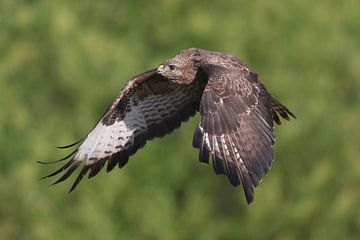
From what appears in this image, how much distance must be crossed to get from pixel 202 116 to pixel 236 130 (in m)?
0.32

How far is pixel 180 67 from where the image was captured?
38.4 ft

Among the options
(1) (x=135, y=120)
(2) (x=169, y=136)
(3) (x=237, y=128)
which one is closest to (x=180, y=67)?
(1) (x=135, y=120)

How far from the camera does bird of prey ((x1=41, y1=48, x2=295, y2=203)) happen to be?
10555 mm

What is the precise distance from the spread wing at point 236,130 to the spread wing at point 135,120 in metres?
1.14

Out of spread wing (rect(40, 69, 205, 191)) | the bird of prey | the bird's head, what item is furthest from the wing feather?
spread wing (rect(40, 69, 205, 191))

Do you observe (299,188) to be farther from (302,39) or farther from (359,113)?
(302,39)

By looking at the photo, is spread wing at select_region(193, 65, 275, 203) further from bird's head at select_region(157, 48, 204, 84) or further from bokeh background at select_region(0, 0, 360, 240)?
bokeh background at select_region(0, 0, 360, 240)

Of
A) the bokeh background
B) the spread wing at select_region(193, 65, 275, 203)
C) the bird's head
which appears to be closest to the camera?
the spread wing at select_region(193, 65, 275, 203)

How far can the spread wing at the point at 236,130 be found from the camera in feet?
34.4

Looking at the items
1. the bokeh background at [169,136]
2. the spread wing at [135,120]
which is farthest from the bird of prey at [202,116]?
the bokeh background at [169,136]

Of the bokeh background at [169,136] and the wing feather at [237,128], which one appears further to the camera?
the bokeh background at [169,136]

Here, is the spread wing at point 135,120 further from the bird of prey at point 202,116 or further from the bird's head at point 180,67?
the bird's head at point 180,67

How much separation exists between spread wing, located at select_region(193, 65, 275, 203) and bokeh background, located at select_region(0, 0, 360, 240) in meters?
12.5

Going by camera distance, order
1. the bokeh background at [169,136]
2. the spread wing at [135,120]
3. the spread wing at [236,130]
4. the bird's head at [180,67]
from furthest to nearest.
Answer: the bokeh background at [169,136] → the spread wing at [135,120] → the bird's head at [180,67] → the spread wing at [236,130]
